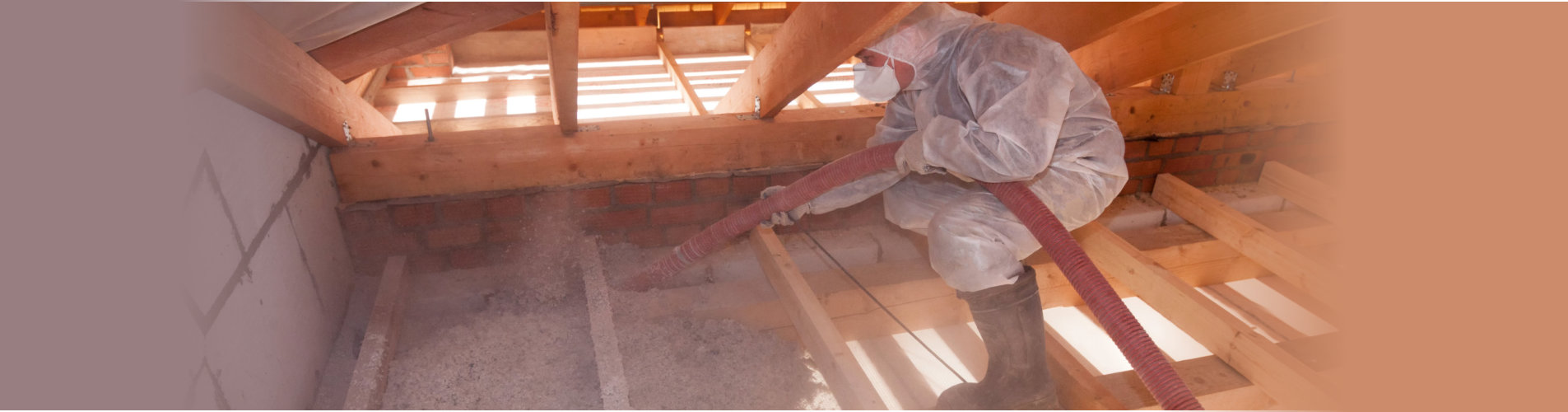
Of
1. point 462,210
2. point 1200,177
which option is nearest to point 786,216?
point 462,210

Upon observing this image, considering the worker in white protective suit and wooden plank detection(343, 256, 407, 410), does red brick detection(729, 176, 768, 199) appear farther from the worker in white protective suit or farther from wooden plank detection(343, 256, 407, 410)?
wooden plank detection(343, 256, 407, 410)

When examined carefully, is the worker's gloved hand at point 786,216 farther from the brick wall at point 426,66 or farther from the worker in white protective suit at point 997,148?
the brick wall at point 426,66

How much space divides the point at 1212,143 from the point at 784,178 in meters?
1.84

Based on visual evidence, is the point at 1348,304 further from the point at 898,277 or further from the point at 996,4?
the point at 996,4

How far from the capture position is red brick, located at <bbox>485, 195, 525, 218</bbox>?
2.47m

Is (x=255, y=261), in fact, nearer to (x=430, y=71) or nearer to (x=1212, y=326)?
(x=1212, y=326)

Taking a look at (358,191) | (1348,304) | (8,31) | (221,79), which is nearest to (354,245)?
(358,191)

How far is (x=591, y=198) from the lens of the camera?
101 inches

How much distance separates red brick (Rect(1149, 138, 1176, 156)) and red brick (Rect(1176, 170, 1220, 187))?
0.61 feet

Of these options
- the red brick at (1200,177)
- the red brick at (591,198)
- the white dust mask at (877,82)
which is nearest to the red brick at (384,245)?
the red brick at (591,198)

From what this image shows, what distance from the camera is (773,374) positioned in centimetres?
208

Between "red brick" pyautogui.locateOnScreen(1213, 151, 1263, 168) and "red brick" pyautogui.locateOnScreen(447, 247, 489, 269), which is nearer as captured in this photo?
"red brick" pyautogui.locateOnScreen(447, 247, 489, 269)

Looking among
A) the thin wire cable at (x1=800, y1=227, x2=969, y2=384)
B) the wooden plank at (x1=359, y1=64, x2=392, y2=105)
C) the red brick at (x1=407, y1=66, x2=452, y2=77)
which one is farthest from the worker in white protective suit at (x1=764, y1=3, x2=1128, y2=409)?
the red brick at (x1=407, y1=66, x2=452, y2=77)

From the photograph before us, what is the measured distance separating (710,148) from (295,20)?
1255 millimetres
